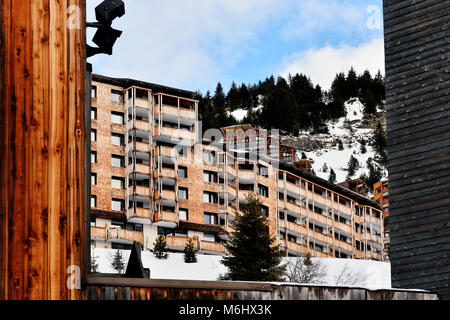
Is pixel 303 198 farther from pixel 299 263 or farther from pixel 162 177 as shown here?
pixel 299 263

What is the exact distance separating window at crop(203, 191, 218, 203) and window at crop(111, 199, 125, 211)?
309 inches

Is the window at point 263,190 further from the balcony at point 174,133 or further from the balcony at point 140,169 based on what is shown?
the balcony at point 140,169

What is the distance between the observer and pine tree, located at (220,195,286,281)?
59281 millimetres

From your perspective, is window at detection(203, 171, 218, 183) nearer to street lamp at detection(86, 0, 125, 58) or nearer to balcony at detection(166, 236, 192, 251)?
balcony at detection(166, 236, 192, 251)

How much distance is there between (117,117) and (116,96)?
2.02m

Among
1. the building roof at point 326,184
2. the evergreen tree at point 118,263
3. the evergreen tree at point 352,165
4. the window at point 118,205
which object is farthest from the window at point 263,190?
the evergreen tree at point 352,165

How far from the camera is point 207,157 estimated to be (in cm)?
8650

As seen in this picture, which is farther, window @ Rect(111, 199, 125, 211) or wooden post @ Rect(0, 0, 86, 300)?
window @ Rect(111, 199, 125, 211)

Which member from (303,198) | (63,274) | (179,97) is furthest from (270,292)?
(303,198)

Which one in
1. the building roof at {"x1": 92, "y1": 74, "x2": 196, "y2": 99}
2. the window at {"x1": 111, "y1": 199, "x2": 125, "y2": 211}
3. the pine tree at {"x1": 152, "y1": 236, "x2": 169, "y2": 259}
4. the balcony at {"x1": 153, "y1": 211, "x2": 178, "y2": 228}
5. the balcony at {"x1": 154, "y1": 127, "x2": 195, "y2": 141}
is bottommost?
the pine tree at {"x1": 152, "y1": 236, "x2": 169, "y2": 259}

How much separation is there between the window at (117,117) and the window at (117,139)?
4.08ft

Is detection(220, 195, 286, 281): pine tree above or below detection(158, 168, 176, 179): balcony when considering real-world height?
below

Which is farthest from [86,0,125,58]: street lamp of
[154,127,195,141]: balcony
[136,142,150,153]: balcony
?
[154,127,195,141]: balcony

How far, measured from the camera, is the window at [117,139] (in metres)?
83.6
